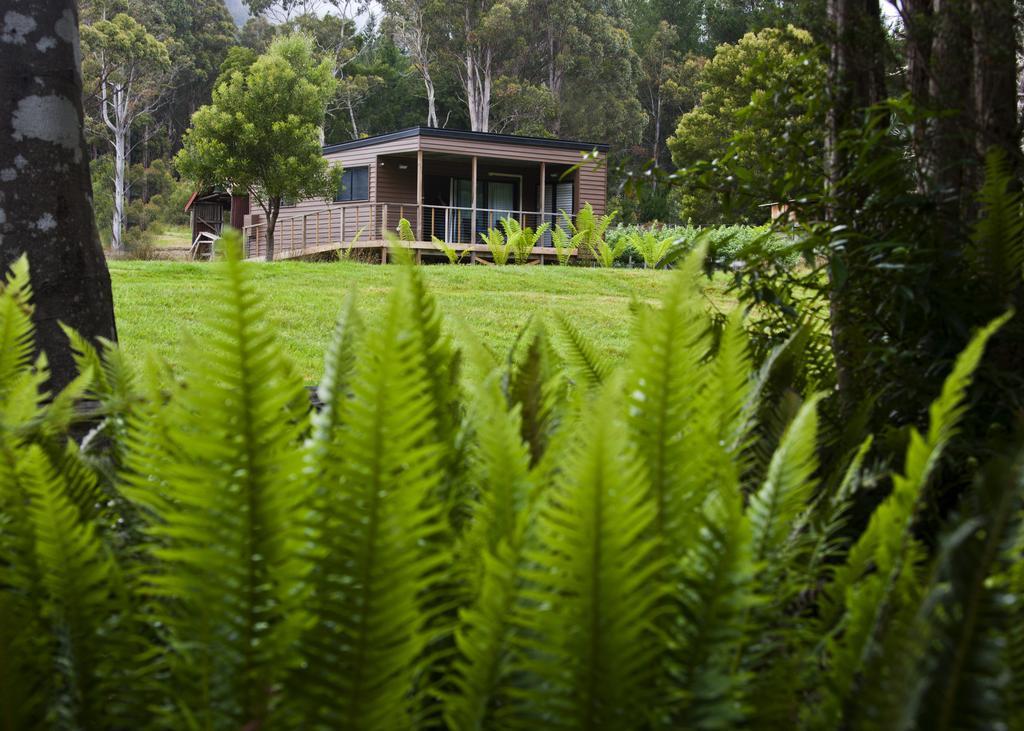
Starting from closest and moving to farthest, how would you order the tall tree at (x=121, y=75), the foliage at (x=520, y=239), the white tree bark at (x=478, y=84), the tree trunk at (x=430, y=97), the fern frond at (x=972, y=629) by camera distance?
the fern frond at (x=972, y=629) < the foliage at (x=520, y=239) < the tall tree at (x=121, y=75) < the white tree bark at (x=478, y=84) < the tree trunk at (x=430, y=97)

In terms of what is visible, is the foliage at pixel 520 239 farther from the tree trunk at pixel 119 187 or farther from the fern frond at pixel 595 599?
the tree trunk at pixel 119 187

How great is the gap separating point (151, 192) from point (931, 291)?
59.1m

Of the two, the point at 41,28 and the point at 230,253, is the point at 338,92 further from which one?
the point at 230,253

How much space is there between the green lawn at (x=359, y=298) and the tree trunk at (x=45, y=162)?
4319 mm

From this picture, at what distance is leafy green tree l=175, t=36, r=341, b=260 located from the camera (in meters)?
27.5

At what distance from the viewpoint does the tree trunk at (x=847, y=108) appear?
1710mm

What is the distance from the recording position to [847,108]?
212cm

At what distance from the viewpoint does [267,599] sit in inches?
17.1

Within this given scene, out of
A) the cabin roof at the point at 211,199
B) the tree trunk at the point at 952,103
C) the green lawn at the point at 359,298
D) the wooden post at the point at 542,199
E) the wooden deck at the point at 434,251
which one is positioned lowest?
the green lawn at the point at 359,298

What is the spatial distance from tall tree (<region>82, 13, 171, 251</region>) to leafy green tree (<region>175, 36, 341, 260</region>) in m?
15.3

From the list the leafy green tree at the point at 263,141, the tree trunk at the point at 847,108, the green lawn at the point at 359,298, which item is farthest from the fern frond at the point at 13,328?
the leafy green tree at the point at 263,141

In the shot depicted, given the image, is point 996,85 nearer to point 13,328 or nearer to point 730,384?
point 730,384

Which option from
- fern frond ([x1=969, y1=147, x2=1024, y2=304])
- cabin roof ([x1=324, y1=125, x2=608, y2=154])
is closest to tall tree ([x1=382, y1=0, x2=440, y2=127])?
cabin roof ([x1=324, y1=125, x2=608, y2=154])

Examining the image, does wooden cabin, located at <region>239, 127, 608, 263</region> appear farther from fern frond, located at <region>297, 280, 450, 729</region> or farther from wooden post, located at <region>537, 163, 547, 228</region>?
fern frond, located at <region>297, 280, 450, 729</region>
